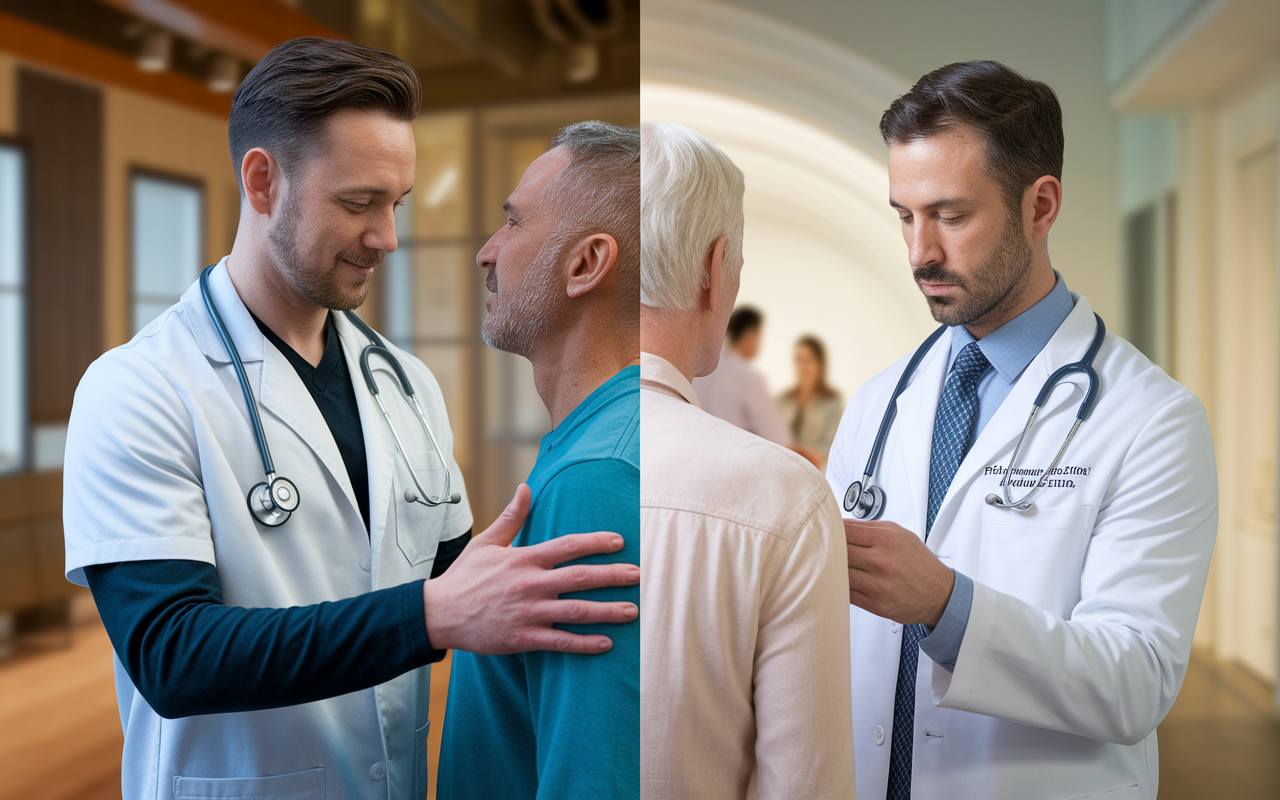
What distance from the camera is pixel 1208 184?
4.69 ft

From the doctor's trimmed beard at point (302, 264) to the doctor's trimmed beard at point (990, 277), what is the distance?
64 cm

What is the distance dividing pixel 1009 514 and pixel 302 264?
796 mm

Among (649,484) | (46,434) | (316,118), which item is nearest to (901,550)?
(649,484)

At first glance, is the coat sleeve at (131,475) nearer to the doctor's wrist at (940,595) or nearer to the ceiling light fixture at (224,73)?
the doctor's wrist at (940,595)

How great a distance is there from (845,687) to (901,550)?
167mm

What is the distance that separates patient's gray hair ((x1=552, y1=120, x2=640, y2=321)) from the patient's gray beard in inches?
0.7

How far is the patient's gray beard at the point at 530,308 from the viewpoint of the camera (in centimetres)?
68

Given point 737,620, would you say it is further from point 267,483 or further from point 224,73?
point 224,73

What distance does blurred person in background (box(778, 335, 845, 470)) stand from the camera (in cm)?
446

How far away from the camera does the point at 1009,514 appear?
0.89 metres

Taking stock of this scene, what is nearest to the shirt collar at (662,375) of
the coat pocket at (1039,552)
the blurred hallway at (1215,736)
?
the coat pocket at (1039,552)

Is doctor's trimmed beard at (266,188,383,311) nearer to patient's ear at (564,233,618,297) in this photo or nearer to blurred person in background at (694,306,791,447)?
patient's ear at (564,233,618,297)

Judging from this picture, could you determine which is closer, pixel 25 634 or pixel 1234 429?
pixel 1234 429

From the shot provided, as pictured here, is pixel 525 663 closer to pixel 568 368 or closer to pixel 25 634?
pixel 568 368
